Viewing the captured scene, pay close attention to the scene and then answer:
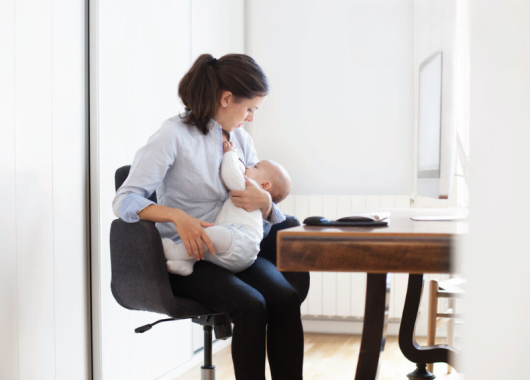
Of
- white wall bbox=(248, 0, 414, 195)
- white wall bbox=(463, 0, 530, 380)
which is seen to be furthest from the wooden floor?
white wall bbox=(463, 0, 530, 380)

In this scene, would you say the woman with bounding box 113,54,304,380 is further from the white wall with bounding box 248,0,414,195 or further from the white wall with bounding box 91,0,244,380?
the white wall with bounding box 248,0,414,195

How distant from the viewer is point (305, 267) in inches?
30.8

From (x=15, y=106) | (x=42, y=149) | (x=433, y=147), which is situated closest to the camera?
(x=433, y=147)

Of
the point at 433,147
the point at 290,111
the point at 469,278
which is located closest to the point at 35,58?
the point at 433,147

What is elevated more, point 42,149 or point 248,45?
point 248,45

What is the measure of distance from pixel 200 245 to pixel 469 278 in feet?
3.54

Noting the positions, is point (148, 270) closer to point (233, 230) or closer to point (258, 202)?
point (233, 230)

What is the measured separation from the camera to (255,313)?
1.28 meters

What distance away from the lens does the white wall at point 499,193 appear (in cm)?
31

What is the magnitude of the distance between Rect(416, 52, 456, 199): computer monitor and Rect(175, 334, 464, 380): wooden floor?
119 centimetres

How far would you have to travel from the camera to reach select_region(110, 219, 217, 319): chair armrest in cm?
135

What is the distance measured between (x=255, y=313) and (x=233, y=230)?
0.25 meters

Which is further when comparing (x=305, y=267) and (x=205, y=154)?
(x=205, y=154)

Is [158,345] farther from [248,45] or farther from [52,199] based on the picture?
[248,45]
